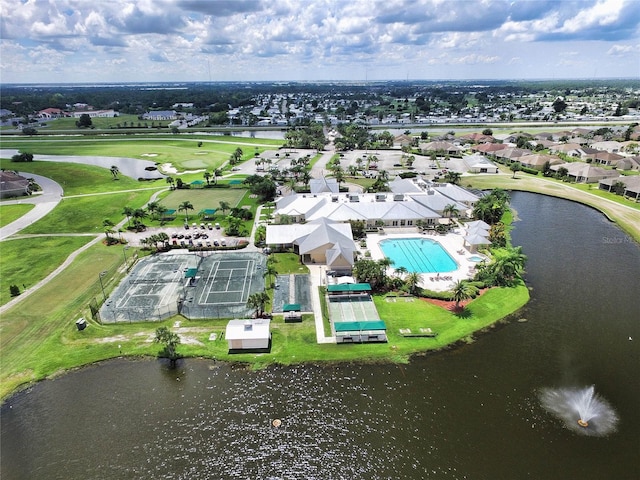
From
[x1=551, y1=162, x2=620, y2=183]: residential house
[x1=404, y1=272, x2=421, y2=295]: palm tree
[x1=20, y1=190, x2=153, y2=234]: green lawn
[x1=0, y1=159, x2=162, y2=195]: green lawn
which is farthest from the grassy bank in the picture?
[x1=0, y1=159, x2=162, y2=195]: green lawn

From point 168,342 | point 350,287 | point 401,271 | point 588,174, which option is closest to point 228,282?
point 168,342

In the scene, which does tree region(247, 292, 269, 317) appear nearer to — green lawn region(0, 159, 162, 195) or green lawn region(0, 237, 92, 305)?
green lawn region(0, 237, 92, 305)

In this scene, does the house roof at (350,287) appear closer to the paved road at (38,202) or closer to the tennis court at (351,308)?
the tennis court at (351,308)

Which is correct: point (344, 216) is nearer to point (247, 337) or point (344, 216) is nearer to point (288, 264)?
point (288, 264)

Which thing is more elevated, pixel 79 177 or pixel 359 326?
pixel 359 326

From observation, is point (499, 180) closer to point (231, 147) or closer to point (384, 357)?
point (384, 357)

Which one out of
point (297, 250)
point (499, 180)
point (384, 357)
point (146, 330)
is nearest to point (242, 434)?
point (384, 357)
